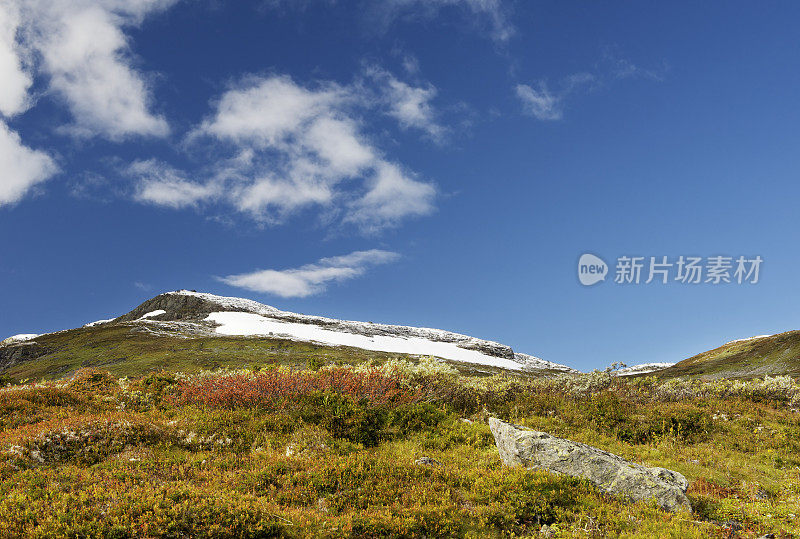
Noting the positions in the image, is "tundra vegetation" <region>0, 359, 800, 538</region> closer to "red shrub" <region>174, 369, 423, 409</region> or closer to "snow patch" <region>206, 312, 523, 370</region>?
"red shrub" <region>174, 369, 423, 409</region>

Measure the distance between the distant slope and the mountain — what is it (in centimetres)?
3257

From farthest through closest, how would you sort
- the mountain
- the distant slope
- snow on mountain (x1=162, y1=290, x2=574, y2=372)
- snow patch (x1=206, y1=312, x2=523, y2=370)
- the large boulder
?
1. snow on mountain (x1=162, y1=290, x2=574, y2=372)
2. snow patch (x1=206, y1=312, x2=523, y2=370)
3. the mountain
4. the distant slope
5. the large boulder

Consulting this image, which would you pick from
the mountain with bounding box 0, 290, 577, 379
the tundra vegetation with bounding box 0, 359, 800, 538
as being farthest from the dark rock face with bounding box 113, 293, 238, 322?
the tundra vegetation with bounding box 0, 359, 800, 538

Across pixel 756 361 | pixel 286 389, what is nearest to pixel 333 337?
pixel 756 361

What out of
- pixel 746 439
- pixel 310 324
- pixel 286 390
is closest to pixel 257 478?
pixel 286 390

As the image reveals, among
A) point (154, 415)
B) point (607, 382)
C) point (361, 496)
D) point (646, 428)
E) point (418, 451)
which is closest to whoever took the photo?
point (361, 496)

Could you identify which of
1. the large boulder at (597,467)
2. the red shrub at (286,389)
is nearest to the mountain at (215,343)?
the red shrub at (286,389)

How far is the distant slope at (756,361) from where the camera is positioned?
2459 inches

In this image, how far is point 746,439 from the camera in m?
17.4

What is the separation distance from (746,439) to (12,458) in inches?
914

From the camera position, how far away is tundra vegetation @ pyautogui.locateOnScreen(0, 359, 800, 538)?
9.00 metres

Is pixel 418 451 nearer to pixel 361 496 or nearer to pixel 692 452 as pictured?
pixel 361 496

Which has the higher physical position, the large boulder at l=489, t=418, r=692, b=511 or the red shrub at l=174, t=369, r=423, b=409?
the red shrub at l=174, t=369, r=423, b=409

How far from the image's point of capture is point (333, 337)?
102375 mm
